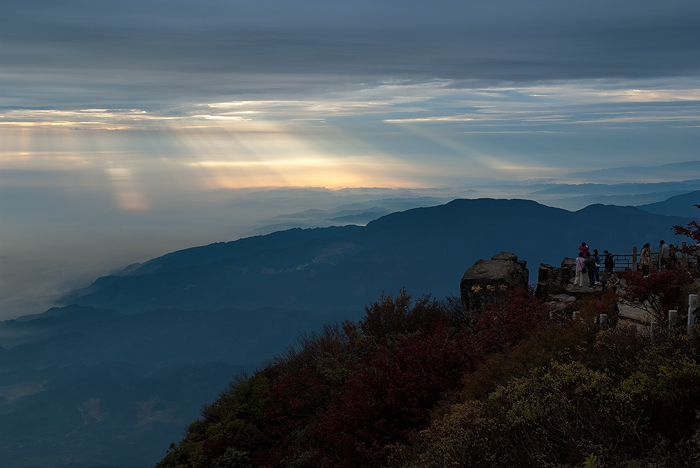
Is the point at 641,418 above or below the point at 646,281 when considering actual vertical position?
below

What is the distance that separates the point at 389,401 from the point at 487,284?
15.9 metres

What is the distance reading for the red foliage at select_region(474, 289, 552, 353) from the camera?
2386cm

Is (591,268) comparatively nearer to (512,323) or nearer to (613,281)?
(613,281)

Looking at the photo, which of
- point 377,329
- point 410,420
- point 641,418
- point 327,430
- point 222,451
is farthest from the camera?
point 377,329

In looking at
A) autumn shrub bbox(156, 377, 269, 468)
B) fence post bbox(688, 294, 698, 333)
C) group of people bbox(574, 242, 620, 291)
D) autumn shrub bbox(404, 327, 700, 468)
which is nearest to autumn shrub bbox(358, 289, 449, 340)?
autumn shrub bbox(156, 377, 269, 468)

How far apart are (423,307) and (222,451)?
14.3m

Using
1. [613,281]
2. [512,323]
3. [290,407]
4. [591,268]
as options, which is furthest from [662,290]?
[290,407]

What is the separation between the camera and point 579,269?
108 ft

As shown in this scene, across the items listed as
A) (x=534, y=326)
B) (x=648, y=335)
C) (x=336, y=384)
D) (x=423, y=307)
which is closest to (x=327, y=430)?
(x=336, y=384)

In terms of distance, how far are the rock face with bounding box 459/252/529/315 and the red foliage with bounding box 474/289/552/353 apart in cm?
476

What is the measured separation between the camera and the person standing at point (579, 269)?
32.6 metres

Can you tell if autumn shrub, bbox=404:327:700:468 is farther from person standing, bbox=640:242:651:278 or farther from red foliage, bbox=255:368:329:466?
person standing, bbox=640:242:651:278

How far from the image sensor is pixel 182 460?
27.8m

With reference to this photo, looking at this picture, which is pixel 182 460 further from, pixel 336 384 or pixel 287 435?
pixel 336 384
